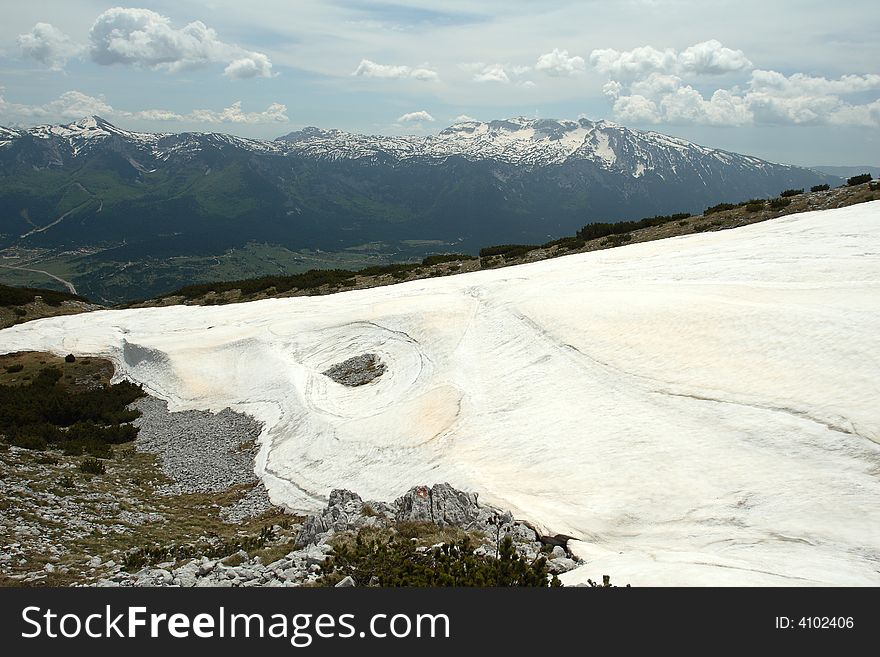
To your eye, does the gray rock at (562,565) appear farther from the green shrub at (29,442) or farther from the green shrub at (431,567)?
the green shrub at (29,442)

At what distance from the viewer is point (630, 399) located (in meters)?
18.9

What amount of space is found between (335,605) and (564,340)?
17.1 m

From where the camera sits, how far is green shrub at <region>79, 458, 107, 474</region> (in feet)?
74.0

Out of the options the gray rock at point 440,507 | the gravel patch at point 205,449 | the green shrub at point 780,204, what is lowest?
the gravel patch at point 205,449

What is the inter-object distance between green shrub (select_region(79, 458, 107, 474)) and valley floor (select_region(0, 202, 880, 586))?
21.3 ft

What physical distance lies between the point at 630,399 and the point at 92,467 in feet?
71.1

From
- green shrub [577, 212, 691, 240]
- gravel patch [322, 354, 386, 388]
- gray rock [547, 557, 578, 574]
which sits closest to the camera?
gray rock [547, 557, 578, 574]

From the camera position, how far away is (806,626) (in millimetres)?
8430

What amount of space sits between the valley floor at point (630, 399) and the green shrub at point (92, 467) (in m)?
6.49

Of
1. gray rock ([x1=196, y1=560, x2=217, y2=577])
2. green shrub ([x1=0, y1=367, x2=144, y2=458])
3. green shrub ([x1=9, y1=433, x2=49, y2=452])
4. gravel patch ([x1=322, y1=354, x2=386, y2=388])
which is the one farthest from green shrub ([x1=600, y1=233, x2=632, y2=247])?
green shrub ([x1=9, y1=433, x2=49, y2=452])

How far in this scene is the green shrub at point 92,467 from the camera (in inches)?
888

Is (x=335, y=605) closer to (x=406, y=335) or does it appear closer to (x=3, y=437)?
(x=406, y=335)

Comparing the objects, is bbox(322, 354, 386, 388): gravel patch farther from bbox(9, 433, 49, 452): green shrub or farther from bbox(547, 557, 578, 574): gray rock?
bbox(547, 557, 578, 574): gray rock

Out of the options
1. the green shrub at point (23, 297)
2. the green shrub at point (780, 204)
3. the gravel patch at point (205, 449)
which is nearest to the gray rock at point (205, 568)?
the gravel patch at point (205, 449)
